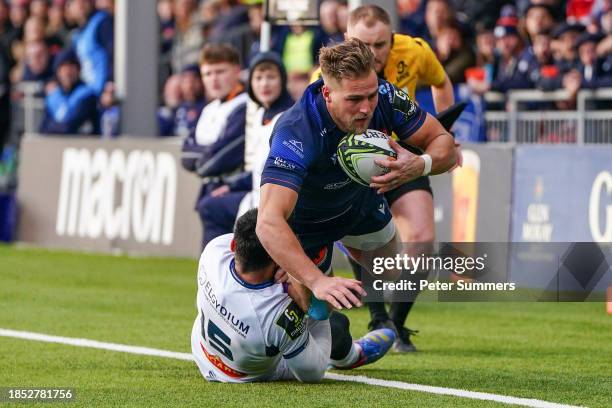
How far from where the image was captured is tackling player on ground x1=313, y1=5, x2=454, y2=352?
9531 millimetres

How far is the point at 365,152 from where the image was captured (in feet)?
23.8

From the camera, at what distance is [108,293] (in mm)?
13539

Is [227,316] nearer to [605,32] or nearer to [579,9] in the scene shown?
[605,32]

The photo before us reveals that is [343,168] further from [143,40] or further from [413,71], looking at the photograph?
[143,40]

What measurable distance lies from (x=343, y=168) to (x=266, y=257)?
652 mm

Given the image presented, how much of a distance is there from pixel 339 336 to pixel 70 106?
1277cm

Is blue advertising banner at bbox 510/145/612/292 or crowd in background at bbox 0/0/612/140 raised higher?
crowd in background at bbox 0/0/612/140

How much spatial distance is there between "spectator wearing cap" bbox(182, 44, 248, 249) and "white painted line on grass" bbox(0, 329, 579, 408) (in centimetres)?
252

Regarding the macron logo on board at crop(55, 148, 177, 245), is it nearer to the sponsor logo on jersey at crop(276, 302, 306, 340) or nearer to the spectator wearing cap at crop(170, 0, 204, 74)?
the spectator wearing cap at crop(170, 0, 204, 74)

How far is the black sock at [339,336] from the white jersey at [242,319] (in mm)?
404

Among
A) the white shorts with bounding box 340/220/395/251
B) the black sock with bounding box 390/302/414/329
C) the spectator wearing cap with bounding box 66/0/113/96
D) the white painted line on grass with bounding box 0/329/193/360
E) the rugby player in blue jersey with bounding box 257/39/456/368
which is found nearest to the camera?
the rugby player in blue jersey with bounding box 257/39/456/368

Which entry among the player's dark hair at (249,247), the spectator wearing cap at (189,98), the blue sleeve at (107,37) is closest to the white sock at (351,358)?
the player's dark hair at (249,247)

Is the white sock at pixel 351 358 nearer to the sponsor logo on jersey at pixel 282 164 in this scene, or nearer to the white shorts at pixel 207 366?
the white shorts at pixel 207 366

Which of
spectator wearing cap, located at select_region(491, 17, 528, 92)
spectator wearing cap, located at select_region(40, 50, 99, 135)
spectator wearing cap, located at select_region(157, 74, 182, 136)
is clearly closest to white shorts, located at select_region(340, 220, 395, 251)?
spectator wearing cap, located at select_region(491, 17, 528, 92)
